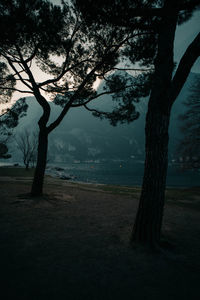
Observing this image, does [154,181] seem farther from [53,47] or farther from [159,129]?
[53,47]

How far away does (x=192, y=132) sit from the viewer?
1656 centimetres

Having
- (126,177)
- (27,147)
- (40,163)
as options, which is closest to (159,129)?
(40,163)

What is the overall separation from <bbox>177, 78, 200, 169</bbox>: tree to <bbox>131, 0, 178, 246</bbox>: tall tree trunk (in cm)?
1485

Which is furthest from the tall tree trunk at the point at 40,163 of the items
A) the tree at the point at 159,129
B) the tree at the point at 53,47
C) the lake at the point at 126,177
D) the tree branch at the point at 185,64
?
the lake at the point at 126,177

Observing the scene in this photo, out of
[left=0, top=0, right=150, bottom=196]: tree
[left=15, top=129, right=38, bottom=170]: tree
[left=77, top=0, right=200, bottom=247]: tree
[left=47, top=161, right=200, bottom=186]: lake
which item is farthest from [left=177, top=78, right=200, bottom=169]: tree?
[left=15, top=129, right=38, bottom=170]: tree

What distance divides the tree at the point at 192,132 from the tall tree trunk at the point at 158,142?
14.9 metres

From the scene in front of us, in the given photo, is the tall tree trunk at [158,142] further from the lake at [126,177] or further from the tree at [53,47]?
the lake at [126,177]

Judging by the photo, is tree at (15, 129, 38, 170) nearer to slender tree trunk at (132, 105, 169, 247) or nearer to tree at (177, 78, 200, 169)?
tree at (177, 78, 200, 169)

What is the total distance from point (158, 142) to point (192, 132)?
52.2ft

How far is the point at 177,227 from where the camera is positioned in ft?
17.9

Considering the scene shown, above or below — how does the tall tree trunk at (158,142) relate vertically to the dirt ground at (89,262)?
above

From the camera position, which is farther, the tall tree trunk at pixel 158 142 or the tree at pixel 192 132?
the tree at pixel 192 132

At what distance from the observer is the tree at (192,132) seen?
16281 millimetres

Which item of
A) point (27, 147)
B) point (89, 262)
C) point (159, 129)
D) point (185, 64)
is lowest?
point (89, 262)
